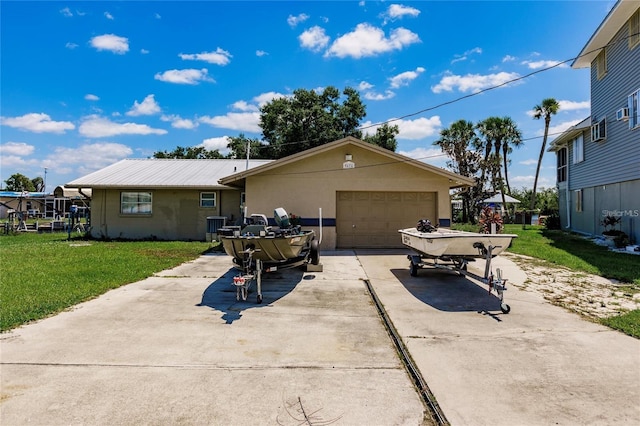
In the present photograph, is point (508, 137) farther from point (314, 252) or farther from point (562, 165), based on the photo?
point (314, 252)

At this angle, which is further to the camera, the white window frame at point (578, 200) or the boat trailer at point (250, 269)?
the white window frame at point (578, 200)

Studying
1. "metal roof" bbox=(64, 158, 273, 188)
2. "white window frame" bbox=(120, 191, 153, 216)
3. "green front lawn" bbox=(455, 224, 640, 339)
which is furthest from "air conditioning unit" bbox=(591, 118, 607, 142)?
"white window frame" bbox=(120, 191, 153, 216)

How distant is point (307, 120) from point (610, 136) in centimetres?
2467

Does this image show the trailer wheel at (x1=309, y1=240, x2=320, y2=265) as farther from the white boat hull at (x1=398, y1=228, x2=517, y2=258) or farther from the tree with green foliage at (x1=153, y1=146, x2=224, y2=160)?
the tree with green foliage at (x1=153, y1=146, x2=224, y2=160)

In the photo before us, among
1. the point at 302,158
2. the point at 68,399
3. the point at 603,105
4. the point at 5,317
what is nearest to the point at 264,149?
the point at 302,158

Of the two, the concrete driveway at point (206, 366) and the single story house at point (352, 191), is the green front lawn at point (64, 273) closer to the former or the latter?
the concrete driveway at point (206, 366)

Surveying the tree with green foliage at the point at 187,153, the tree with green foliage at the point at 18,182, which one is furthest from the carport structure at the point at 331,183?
the tree with green foliage at the point at 18,182

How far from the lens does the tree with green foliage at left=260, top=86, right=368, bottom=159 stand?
1361 inches

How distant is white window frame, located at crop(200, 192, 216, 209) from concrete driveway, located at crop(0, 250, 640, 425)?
1065cm

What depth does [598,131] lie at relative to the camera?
1539cm

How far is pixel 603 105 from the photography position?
50.8 feet

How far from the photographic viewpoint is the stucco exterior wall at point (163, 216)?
16969 mm

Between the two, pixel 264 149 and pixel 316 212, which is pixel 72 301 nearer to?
pixel 316 212

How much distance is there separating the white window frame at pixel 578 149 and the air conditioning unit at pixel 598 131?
2068 mm
